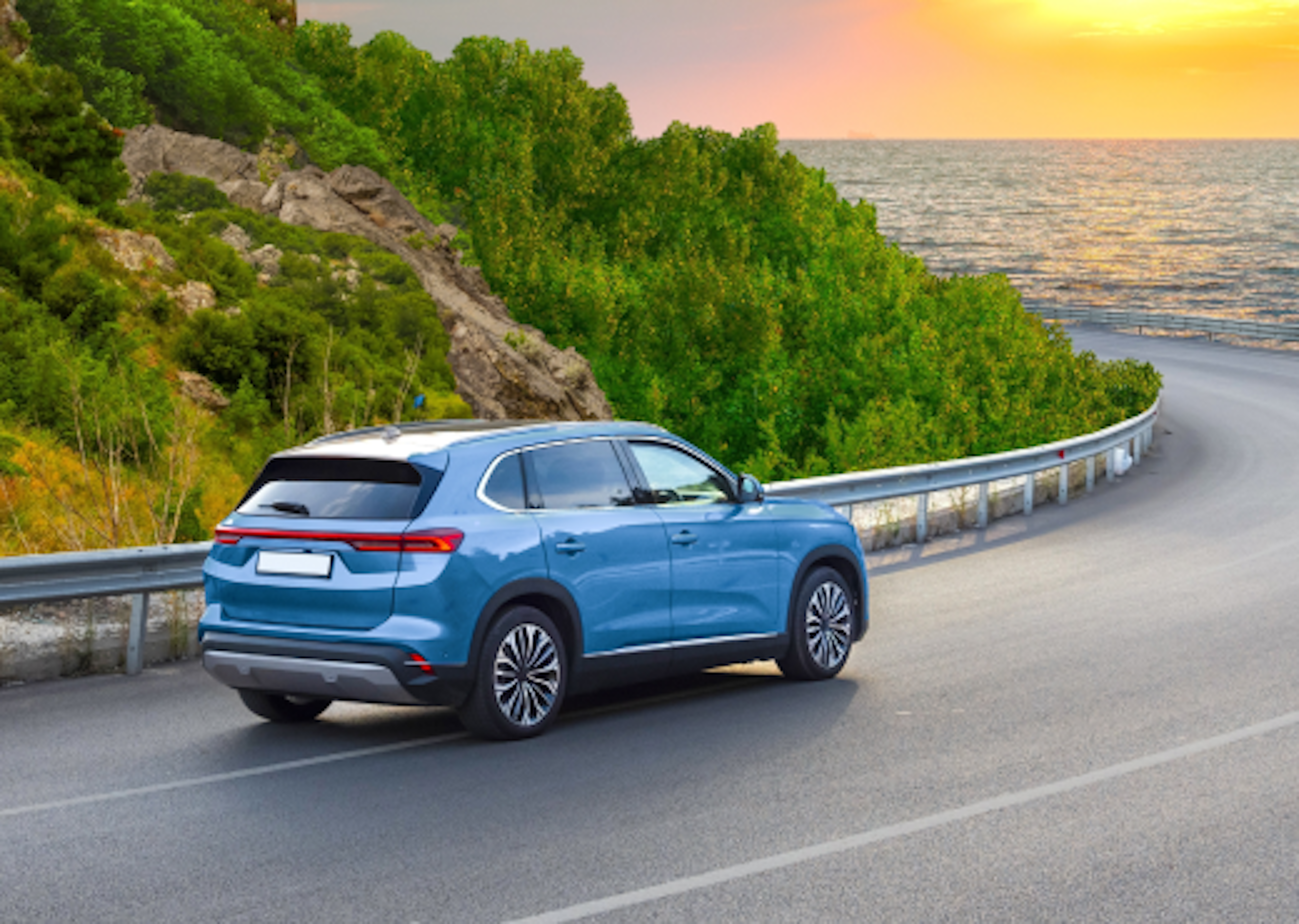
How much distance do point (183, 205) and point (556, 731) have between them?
1870 cm

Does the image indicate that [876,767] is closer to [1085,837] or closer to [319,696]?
[1085,837]

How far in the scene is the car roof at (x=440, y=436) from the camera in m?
7.76

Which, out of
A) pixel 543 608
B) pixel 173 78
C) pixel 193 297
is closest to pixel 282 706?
pixel 543 608

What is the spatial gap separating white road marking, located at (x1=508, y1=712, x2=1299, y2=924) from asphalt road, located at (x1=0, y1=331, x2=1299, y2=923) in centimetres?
2

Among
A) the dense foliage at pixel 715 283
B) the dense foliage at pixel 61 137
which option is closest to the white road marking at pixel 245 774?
the dense foliage at pixel 61 137

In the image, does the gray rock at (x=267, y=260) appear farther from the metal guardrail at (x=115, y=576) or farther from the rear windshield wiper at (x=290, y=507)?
the rear windshield wiper at (x=290, y=507)

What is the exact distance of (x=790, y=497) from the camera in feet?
43.2

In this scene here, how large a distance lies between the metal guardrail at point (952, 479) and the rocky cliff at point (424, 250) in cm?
856

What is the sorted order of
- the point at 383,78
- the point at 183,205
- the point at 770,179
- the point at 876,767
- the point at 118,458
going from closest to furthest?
the point at 876,767 → the point at 118,458 → the point at 183,205 → the point at 383,78 → the point at 770,179

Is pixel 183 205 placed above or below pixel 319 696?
above

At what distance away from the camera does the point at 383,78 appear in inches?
1628

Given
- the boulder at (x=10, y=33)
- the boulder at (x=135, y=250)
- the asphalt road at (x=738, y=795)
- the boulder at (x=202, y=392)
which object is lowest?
the asphalt road at (x=738, y=795)

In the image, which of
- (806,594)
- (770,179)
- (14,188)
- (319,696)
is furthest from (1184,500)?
(770,179)

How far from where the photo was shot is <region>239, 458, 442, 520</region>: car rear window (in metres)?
7.53
